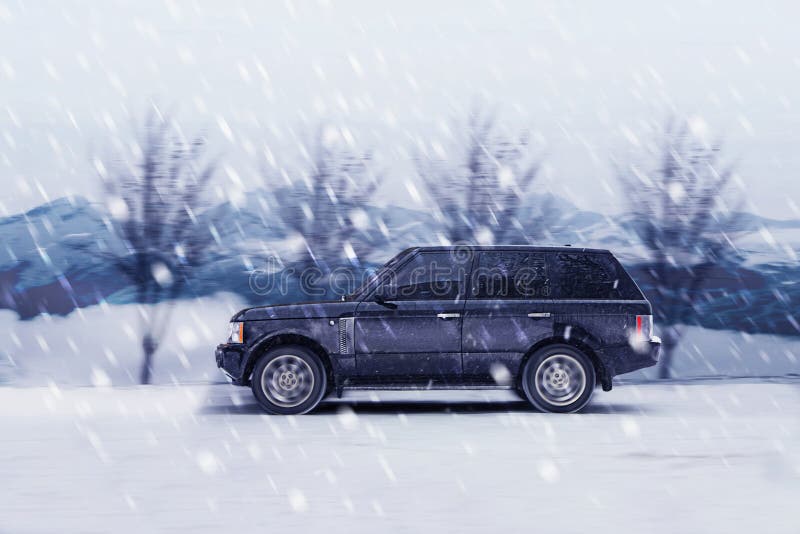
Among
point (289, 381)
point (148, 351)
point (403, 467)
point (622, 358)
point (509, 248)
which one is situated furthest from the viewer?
point (148, 351)

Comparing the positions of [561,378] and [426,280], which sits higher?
[426,280]

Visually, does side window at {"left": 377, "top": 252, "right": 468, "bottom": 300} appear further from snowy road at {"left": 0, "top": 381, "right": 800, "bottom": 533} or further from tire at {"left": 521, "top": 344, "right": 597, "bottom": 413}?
snowy road at {"left": 0, "top": 381, "right": 800, "bottom": 533}

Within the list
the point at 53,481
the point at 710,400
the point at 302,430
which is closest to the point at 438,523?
the point at 53,481

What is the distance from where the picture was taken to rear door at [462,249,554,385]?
12320mm

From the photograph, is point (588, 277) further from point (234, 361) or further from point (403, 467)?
point (403, 467)

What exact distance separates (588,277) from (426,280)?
73.7 inches

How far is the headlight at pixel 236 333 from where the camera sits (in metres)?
12.3

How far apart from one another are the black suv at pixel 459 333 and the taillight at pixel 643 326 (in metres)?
0.01

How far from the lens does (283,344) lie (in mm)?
12344

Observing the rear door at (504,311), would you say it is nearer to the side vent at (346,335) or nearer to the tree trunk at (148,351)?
the side vent at (346,335)

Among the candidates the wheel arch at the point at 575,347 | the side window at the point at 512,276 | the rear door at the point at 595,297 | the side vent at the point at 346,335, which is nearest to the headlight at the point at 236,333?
the side vent at the point at 346,335

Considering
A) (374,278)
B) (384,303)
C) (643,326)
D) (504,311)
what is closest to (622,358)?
(643,326)

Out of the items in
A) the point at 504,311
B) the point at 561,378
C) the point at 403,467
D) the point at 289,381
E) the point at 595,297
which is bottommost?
the point at 403,467

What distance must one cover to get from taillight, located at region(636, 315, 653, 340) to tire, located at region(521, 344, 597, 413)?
2.19ft
